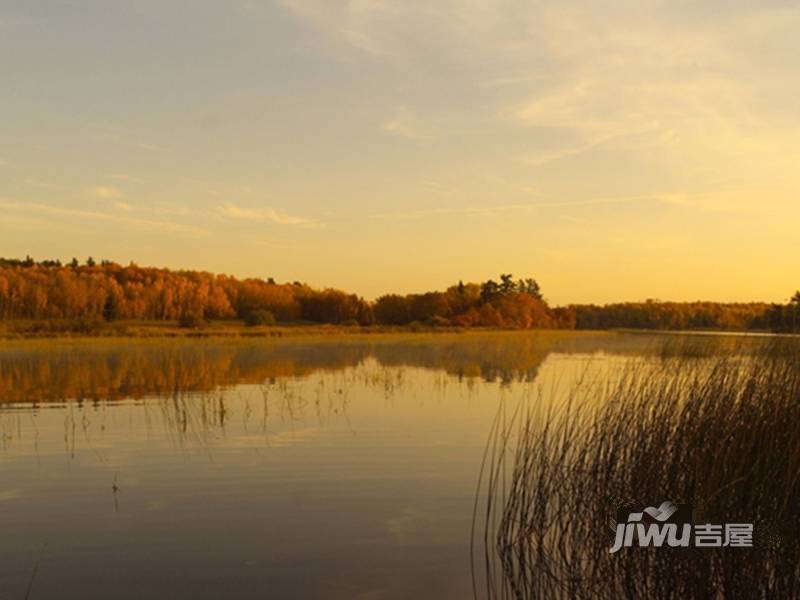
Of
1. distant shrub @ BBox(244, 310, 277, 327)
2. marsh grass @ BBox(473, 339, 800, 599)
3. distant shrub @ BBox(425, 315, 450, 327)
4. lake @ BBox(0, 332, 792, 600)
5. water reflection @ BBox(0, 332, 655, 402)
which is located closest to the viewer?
marsh grass @ BBox(473, 339, 800, 599)

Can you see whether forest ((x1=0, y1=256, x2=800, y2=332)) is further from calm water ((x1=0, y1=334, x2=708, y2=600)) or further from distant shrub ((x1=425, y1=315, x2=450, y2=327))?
calm water ((x1=0, y1=334, x2=708, y2=600))

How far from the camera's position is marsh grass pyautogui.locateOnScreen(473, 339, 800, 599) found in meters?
6.14

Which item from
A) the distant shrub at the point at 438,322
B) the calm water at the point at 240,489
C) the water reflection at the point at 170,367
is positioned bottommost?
the calm water at the point at 240,489

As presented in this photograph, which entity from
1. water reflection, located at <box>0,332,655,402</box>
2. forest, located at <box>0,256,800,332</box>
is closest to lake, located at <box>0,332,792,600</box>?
water reflection, located at <box>0,332,655,402</box>

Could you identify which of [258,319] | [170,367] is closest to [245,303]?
[258,319]

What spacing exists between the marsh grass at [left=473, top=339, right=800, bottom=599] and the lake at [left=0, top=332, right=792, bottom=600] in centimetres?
67

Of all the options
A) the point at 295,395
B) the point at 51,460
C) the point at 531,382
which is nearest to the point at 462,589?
the point at 51,460

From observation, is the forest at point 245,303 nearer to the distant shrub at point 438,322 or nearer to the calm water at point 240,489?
the distant shrub at point 438,322

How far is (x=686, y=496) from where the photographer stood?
682 centimetres

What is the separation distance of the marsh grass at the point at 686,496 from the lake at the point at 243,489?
2.19 ft

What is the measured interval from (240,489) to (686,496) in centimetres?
625

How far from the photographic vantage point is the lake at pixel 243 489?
300 inches

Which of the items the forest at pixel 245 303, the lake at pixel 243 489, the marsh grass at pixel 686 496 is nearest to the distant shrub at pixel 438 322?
the forest at pixel 245 303

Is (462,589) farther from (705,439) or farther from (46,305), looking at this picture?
(46,305)
